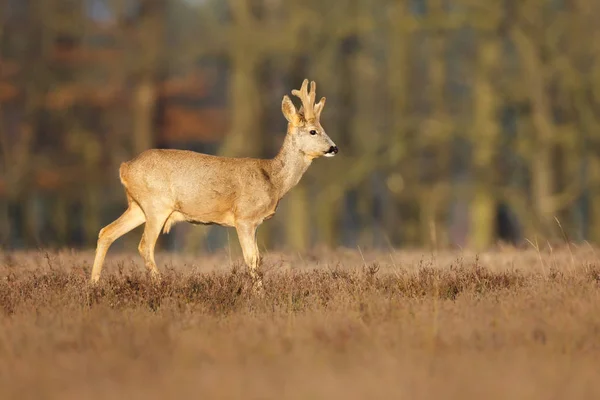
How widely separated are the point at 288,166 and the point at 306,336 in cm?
493

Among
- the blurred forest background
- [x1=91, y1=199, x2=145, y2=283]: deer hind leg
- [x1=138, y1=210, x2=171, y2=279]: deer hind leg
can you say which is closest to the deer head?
[x1=138, y1=210, x2=171, y2=279]: deer hind leg

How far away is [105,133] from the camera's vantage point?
33.3 meters

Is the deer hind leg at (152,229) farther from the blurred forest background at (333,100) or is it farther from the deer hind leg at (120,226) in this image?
the blurred forest background at (333,100)

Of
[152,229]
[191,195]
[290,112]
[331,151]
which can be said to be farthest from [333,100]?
[152,229]

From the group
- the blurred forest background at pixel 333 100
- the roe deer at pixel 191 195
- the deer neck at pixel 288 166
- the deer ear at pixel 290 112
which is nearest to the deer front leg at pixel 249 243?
the roe deer at pixel 191 195

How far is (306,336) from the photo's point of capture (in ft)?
23.4

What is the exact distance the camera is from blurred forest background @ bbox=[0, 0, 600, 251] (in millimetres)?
23953

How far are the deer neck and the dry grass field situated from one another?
139cm

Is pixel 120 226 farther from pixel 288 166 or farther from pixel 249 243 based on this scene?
pixel 288 166

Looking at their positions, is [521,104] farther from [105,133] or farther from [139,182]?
[139,182]

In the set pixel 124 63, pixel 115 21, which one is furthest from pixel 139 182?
pixel 115 21

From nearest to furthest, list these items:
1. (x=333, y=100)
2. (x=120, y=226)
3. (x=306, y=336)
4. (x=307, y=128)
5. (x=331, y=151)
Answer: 1. (x=306, y=336)
2. (x=120, y=226)
3. (x=331, y=151)
4. (x=307, y=128)
5. (x=333, y=100)

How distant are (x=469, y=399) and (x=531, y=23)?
19539 mm

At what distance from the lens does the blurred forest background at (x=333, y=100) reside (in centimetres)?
2395
